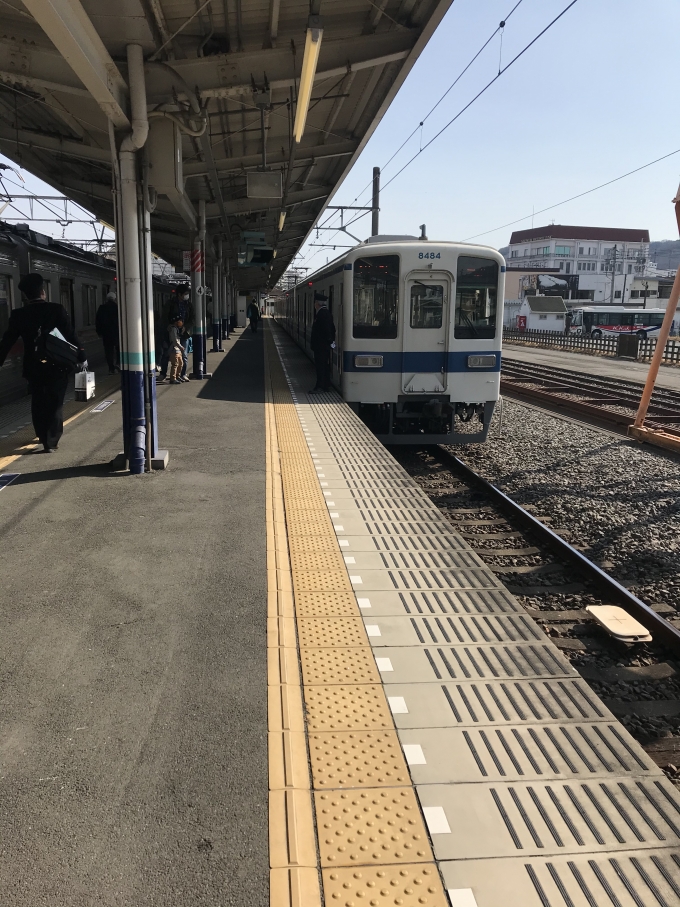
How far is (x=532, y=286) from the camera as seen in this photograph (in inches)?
2758

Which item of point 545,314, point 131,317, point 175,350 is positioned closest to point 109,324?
point 175,350

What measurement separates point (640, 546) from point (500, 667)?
12.5 ft

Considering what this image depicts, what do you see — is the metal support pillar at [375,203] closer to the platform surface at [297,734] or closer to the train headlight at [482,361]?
the train headlight at [482,361]

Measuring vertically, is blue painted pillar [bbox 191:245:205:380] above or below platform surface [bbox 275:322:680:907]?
above

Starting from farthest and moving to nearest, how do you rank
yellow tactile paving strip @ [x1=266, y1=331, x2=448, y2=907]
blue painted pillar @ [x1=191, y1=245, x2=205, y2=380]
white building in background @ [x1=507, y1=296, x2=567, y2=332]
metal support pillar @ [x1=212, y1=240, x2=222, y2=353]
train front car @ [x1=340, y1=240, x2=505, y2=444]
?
white building in background @ [x1=507, y1=296, x2=567, y2=332] < metal support pillar @ [x1=212, y1=240, x2=222, y2=353] < blue painted pillar @ [x1=191, y1=245, x2=205, y2=380] < train front car @ [x1=340, y1=240, x2=505, y2=444] < yellow tactile paving strip @ [x1=266, y1=331, x2=448, y2=907]

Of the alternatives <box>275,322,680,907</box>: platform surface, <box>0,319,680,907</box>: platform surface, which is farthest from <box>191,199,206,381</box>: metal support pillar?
<box>275,322,680,907</box>: platform surface

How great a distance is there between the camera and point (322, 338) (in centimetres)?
1123

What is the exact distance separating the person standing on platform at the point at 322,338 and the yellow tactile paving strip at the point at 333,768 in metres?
7.12

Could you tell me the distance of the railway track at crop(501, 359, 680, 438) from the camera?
525 inches

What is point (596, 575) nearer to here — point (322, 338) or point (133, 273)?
point (133, 273)

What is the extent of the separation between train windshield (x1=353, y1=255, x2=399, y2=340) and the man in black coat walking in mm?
4034

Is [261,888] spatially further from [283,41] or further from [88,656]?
[283,41]

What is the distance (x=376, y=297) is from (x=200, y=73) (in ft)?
12.0

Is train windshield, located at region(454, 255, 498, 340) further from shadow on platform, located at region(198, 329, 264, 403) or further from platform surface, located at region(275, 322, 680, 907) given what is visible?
platform surface, located at region(275, 322, 680, 907)
